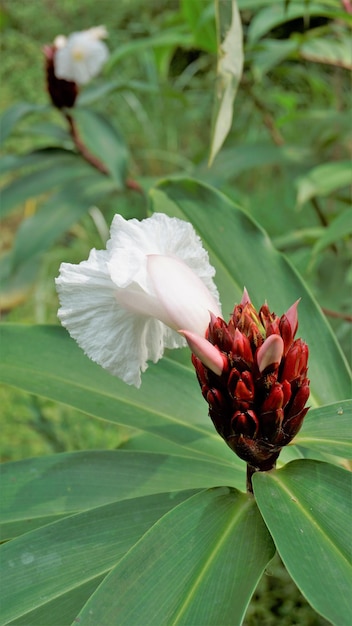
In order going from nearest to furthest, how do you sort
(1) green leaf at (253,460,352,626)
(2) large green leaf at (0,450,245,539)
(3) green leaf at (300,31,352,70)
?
(1) green leaf at (253,460,352,626)
(2) large green leaf at (0,450,245,539)
(3) green leaf at (300,31,352,70)

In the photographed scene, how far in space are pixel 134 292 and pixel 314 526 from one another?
287mm

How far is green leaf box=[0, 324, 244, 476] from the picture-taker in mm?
889

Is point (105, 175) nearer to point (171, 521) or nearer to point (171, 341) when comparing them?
point (171, 341)

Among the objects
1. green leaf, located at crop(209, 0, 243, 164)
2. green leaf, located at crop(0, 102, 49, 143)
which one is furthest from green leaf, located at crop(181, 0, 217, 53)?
green leaf, located at crop(209, 0, 243, 164)

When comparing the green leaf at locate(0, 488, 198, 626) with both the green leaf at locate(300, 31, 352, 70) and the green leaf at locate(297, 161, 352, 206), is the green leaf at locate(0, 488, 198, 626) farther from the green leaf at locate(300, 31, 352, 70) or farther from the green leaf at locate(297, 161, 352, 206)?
the green leaf at locate(300, 31, 352, 70)

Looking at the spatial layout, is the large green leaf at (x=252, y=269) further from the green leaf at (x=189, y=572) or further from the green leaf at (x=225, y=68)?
the green leaf at (x=189, y=572)

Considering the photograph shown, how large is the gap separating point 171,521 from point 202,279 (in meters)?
0.25

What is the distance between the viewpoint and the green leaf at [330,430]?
0.71m

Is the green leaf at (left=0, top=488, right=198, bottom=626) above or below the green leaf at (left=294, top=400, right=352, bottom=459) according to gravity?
below

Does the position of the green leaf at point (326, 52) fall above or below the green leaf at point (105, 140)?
above

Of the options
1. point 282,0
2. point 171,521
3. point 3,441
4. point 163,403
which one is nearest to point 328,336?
point 163,403

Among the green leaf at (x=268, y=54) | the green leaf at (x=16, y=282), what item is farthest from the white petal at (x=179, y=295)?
the green leaf at (x=16, y=282)

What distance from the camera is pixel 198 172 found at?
1876 millimetres

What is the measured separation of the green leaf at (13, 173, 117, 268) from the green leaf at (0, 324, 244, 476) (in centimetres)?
98
